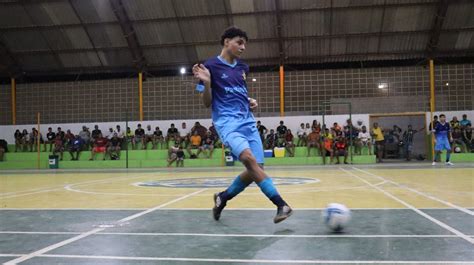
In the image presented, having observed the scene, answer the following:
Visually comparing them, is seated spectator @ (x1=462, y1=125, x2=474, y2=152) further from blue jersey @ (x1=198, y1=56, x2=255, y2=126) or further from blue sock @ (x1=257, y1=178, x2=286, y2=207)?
blue sock @ (x1=257, y1=178, x2=286, y2=207)

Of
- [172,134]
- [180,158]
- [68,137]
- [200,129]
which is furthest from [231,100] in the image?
[68,137]

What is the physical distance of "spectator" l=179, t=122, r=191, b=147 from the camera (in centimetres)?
2196

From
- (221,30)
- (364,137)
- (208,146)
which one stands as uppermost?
(221,30)

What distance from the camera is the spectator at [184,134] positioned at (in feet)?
72.1

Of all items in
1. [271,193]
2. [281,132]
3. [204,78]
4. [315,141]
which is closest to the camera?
[271,193]

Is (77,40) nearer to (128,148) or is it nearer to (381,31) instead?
(128,148)

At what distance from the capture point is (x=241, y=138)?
4.36m

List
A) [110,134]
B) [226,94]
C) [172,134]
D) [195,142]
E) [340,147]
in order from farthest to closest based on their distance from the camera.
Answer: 1. [110,134]
2. [172,134]
3. [195,142]
4. [340,147]
5. [226,94]

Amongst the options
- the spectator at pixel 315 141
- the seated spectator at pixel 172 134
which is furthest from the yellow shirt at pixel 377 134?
the seated spectator at pixel 172 134

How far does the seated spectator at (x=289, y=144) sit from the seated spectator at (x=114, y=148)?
27.8ft

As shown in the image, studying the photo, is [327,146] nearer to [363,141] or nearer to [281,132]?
[363,141]

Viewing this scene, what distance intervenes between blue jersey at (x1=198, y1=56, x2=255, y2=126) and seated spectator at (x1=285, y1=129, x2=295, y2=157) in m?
16.4

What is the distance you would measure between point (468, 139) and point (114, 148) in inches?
674

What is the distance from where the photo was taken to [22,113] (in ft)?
88.1
